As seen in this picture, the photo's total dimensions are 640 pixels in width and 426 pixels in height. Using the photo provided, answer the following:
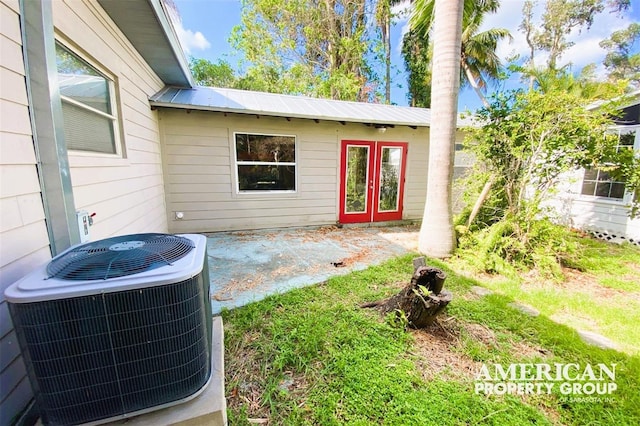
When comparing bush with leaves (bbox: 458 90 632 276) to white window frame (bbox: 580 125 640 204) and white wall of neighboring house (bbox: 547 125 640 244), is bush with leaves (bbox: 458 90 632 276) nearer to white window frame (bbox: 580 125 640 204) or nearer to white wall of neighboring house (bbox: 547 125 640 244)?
white wall of neighboring house (bbox: 547 125 640 244)

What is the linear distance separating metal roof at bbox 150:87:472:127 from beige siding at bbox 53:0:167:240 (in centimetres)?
53

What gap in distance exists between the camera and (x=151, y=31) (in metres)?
3.26

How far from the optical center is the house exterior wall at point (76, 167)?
134 cm

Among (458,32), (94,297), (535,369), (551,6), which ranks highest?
(551,6)

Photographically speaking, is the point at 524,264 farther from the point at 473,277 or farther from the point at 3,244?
the point at 3,244

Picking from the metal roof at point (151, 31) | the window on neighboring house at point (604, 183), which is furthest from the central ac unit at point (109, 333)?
the window on neighboring house at point (604, 183)

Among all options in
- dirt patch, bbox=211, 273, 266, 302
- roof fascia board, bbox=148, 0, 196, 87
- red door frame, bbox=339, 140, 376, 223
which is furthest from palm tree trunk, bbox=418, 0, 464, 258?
roof fascia board, bbox=148, 0, 196, 87

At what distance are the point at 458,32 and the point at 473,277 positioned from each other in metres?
3.62

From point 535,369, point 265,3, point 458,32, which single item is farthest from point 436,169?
point 265,3

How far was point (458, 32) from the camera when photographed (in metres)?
3.95

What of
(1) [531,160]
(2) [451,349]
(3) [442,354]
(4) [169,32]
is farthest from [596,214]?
(4) [169,32]

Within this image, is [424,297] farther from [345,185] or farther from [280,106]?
[280,106]

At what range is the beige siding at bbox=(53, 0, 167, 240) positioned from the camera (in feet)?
7.38

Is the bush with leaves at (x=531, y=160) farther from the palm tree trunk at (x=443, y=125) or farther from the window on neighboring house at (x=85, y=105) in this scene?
the window on neighboring house at (x=85, y=105)
